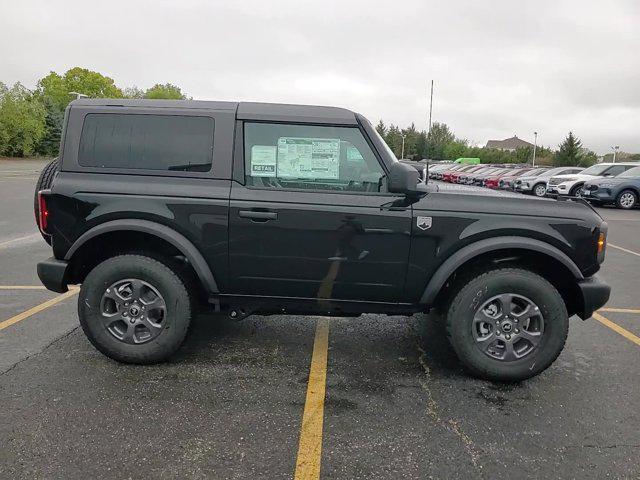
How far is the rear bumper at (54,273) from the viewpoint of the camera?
351 cm

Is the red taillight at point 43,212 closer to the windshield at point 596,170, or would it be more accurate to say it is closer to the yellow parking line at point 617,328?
the yellow parking line at point 617,328

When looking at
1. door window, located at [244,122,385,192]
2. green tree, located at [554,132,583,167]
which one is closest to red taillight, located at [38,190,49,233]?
door window, located at [244,122,385,192]

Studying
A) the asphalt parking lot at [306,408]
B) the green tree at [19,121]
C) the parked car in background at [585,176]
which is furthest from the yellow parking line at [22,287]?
the green tree at [19,121]

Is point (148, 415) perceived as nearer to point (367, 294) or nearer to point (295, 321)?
point (367, 294)

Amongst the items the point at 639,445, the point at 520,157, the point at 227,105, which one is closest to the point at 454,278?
the point at 639,445

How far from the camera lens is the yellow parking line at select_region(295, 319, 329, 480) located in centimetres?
248

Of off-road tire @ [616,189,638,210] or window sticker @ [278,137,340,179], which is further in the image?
off-road tire @ [616,189,638,210]

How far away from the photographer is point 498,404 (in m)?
3.20

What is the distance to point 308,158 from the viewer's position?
3.49 m

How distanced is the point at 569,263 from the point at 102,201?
3.26m

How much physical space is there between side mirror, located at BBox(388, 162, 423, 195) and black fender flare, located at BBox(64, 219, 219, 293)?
4.68 feet

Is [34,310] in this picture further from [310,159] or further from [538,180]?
[538,180]

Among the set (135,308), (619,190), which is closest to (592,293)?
(135,308)

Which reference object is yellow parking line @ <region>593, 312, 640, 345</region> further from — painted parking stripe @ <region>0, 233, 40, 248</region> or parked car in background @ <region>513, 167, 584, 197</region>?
parked car in background @ <region>513, 167, 584, 197</region>
